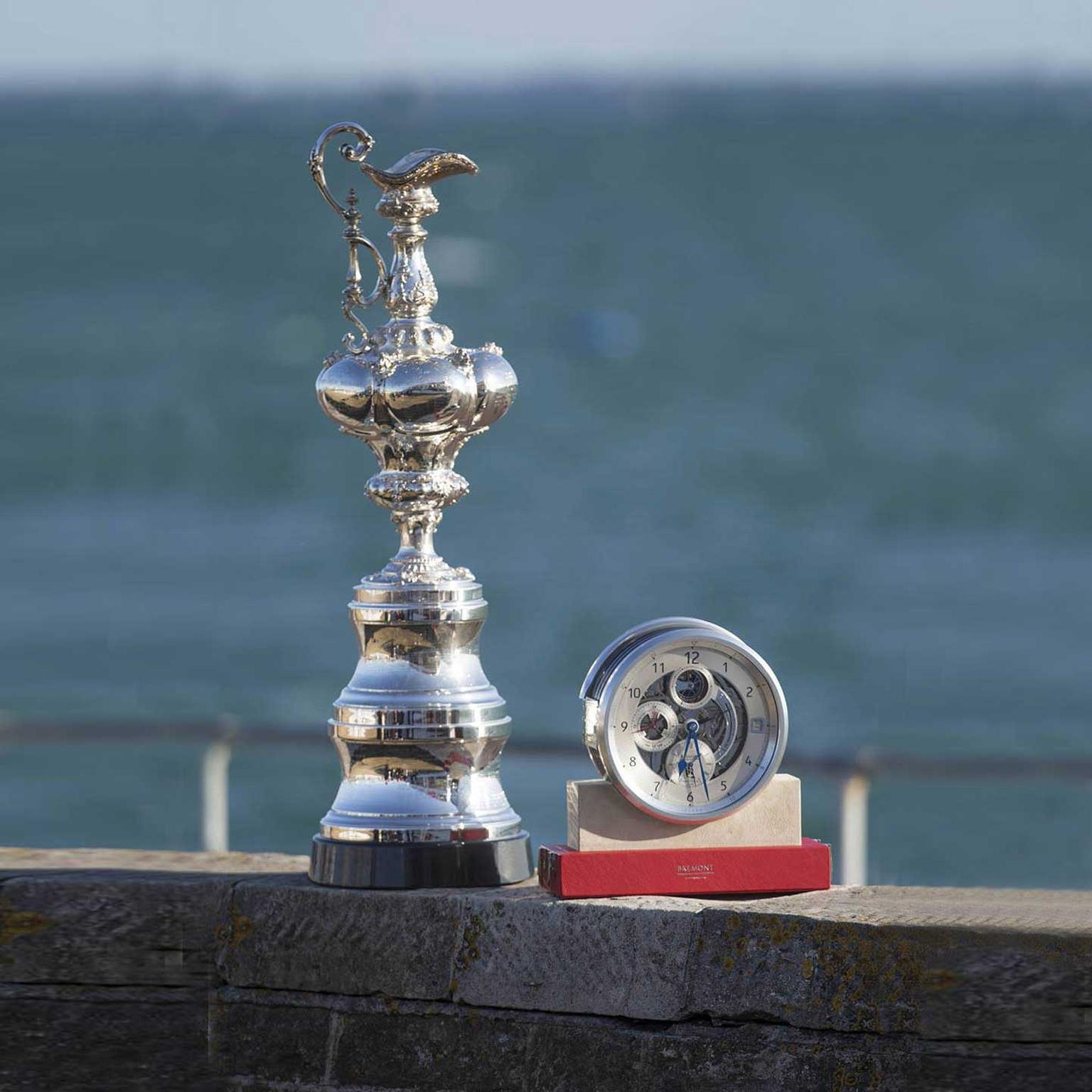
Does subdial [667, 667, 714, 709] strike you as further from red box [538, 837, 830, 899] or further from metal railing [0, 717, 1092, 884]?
metal railing [0, 717, 1092, 884]

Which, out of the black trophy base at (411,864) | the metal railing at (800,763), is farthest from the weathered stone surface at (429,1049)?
the metal railing at (800,763)

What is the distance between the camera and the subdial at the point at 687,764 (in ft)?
10.8

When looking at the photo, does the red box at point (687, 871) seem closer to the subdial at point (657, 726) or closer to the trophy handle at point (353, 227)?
the subdial at point (657, 726)

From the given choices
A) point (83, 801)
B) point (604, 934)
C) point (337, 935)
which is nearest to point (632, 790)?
point (604, 934)

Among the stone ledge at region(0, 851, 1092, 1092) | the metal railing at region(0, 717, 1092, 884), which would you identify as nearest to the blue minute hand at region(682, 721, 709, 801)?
the stone ledge at region(0, 851, 1092, 1092)

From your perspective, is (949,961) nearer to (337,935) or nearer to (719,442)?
(337,935)

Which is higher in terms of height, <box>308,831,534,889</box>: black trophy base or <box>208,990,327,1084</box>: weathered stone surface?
<box>308,831,534,889</box>: black trophy base

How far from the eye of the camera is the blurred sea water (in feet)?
78.5

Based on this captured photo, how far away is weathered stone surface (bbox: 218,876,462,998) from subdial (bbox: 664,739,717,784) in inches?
14.1

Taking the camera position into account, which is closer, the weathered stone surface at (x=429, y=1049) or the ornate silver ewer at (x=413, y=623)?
the weathered stone surface at (x=429, y=1049)

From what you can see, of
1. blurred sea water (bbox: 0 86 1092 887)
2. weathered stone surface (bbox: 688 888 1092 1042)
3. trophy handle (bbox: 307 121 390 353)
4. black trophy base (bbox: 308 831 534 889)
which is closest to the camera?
weathered stone surface (bbox: 688 888 1092 1042)

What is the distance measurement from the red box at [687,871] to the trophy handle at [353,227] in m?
0.90

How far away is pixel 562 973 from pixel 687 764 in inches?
13.9

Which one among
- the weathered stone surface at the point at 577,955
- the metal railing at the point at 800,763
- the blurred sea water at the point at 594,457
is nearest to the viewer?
the weathered stone surface at the point at 577,955
